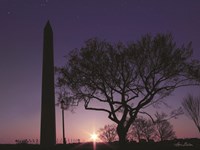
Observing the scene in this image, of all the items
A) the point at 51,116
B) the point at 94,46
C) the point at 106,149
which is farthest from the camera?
the point at 94,46

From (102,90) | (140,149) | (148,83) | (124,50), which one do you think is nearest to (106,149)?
(140,149)

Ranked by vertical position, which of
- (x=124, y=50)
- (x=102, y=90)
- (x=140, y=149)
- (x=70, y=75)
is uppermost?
(x=124, y=50)

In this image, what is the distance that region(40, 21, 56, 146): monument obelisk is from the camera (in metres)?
21.8

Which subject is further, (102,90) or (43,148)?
(102,90)

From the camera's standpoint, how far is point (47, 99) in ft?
73.2

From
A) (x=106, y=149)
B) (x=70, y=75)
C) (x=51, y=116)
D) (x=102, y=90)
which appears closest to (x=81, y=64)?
(x=70, y=75)

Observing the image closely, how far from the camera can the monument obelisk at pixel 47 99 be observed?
71.4 feet

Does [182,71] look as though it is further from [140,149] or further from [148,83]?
[140,149]

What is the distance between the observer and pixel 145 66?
2430cm

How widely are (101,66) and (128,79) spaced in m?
2.88

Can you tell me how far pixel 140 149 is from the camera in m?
24.1

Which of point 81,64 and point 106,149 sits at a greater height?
point 81,64

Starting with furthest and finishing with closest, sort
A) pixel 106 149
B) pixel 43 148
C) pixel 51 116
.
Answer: pixel 106 149 < pixel 51 116 < pixel 43 148

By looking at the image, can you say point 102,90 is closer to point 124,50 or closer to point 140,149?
point 124,50
